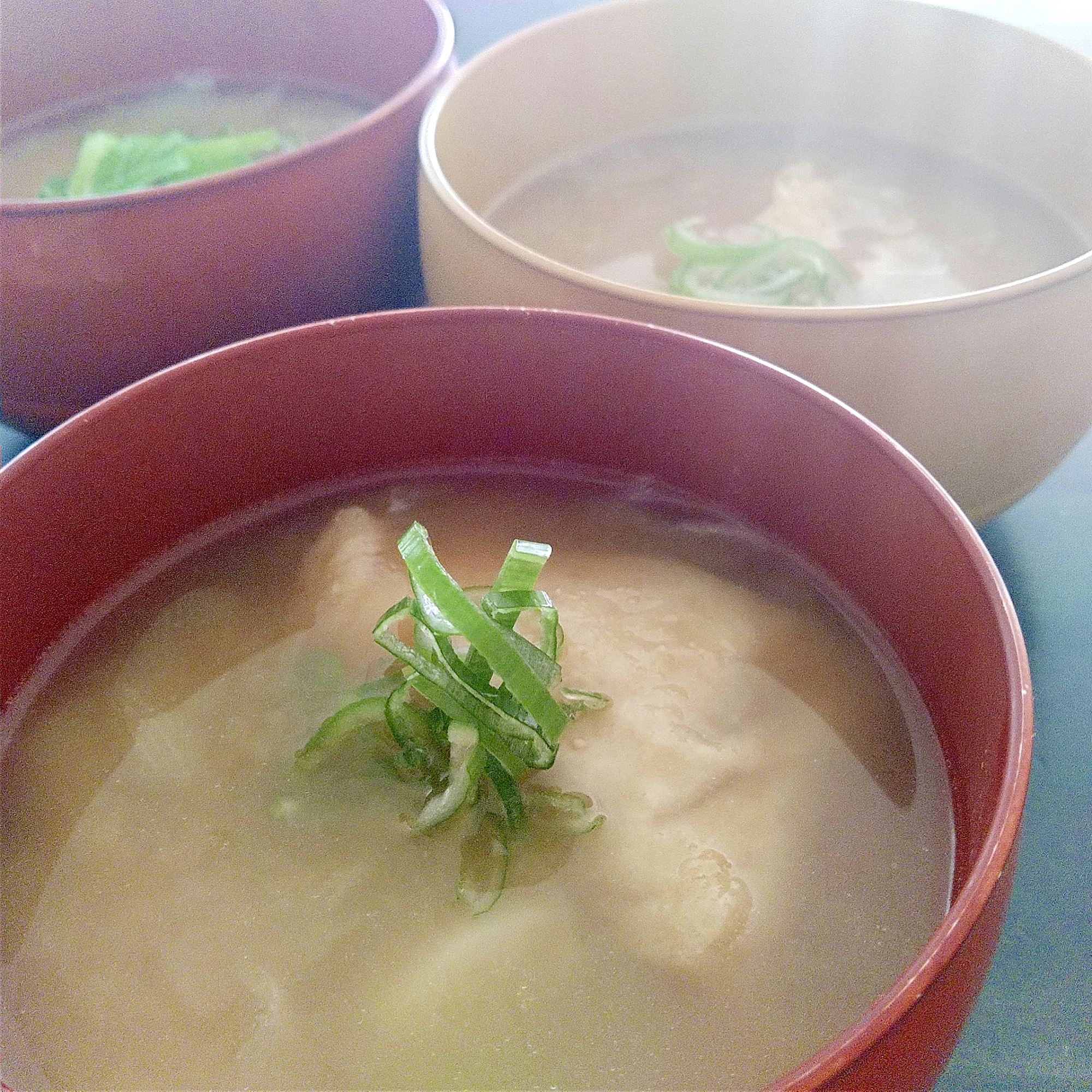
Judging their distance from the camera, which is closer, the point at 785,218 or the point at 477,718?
the point at 477,718

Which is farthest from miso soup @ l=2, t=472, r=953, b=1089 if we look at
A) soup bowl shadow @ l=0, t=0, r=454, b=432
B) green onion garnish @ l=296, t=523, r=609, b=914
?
soup bowl shadow @ l=0, t=0, r=454, b=432

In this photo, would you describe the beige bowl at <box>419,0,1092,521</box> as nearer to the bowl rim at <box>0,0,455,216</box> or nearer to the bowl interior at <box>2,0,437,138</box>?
the bowl rim at <box>0,0,455,216</box>

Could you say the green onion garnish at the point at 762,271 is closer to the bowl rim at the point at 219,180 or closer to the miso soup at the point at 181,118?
the bowl rim at the point at 219,180

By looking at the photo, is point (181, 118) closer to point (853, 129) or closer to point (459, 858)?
point (853, 129)

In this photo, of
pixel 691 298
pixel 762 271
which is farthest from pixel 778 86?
pixel 691 298

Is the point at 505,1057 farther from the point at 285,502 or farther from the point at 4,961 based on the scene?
the point at 285,502

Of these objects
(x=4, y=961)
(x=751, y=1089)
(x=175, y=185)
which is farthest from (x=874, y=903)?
(x=175, y=185)

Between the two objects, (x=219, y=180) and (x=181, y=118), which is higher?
(x=219, y=180)
